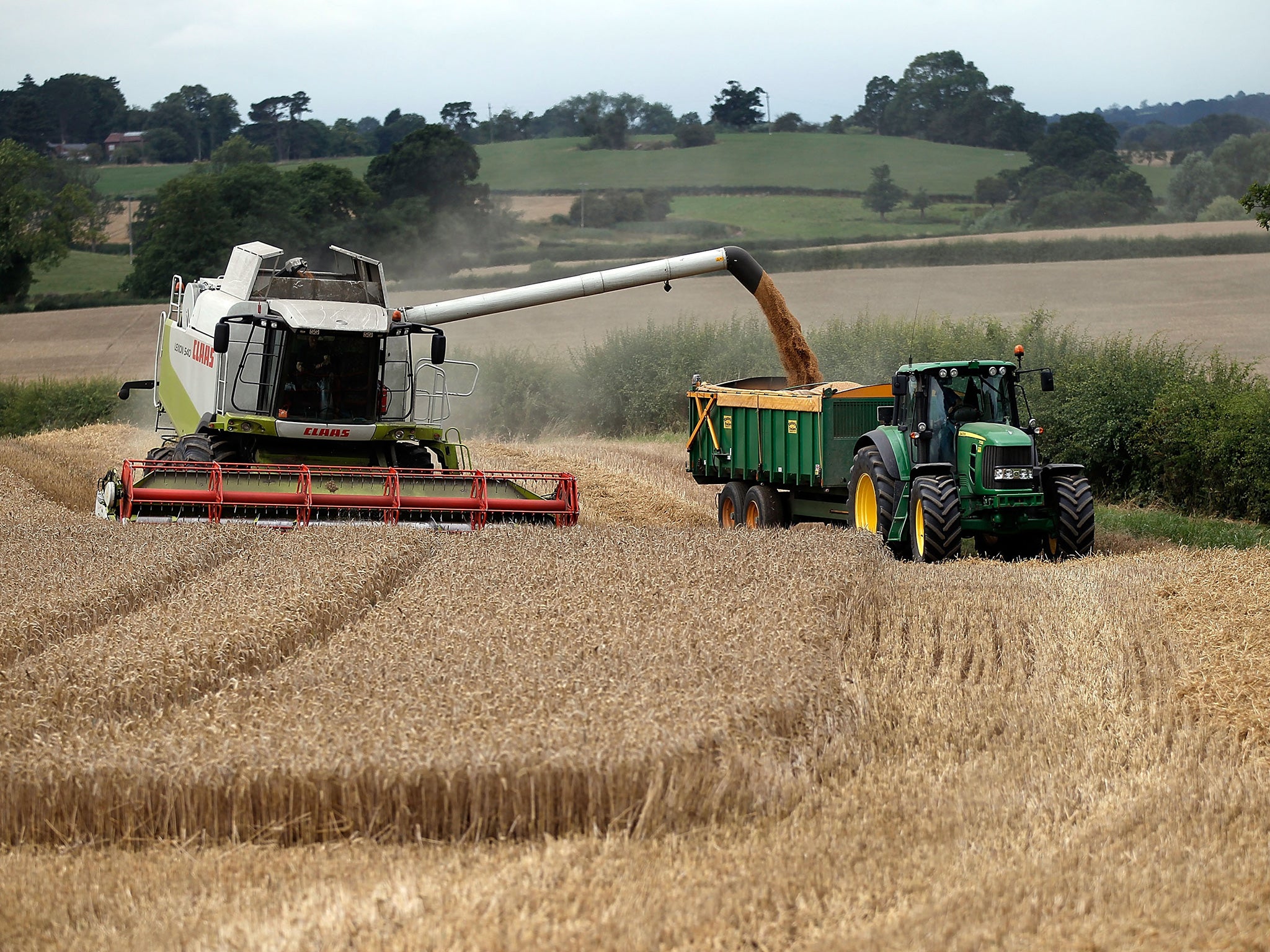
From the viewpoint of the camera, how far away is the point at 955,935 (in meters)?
4.12

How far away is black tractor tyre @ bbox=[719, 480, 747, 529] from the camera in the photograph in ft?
53.7

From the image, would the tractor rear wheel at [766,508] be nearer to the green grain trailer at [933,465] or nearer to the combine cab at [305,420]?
the green grain trailer at [933,465]

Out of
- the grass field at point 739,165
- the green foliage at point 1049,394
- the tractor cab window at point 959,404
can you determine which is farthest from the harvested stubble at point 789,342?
the grass field at point 739,165

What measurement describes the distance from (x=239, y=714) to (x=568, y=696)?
134cm

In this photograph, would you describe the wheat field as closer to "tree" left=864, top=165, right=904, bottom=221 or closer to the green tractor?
the green tractor

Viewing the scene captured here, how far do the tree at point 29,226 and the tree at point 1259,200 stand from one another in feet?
156

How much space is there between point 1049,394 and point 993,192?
43.2m

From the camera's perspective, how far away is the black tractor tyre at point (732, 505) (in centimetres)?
1638

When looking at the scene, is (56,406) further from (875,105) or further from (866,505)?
(875,105)

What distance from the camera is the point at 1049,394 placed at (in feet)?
64.8

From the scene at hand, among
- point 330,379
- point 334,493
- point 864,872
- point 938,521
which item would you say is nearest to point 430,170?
point 330,379

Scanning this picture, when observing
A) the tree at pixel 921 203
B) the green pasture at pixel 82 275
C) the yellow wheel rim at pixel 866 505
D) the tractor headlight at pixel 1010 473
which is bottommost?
the yellow wheel rim at pixel 866 505

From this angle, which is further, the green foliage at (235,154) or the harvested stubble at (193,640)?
the green foliage at (235,154)

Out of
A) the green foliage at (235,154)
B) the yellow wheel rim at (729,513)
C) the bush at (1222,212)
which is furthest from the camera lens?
the green foliage at (235,154)
